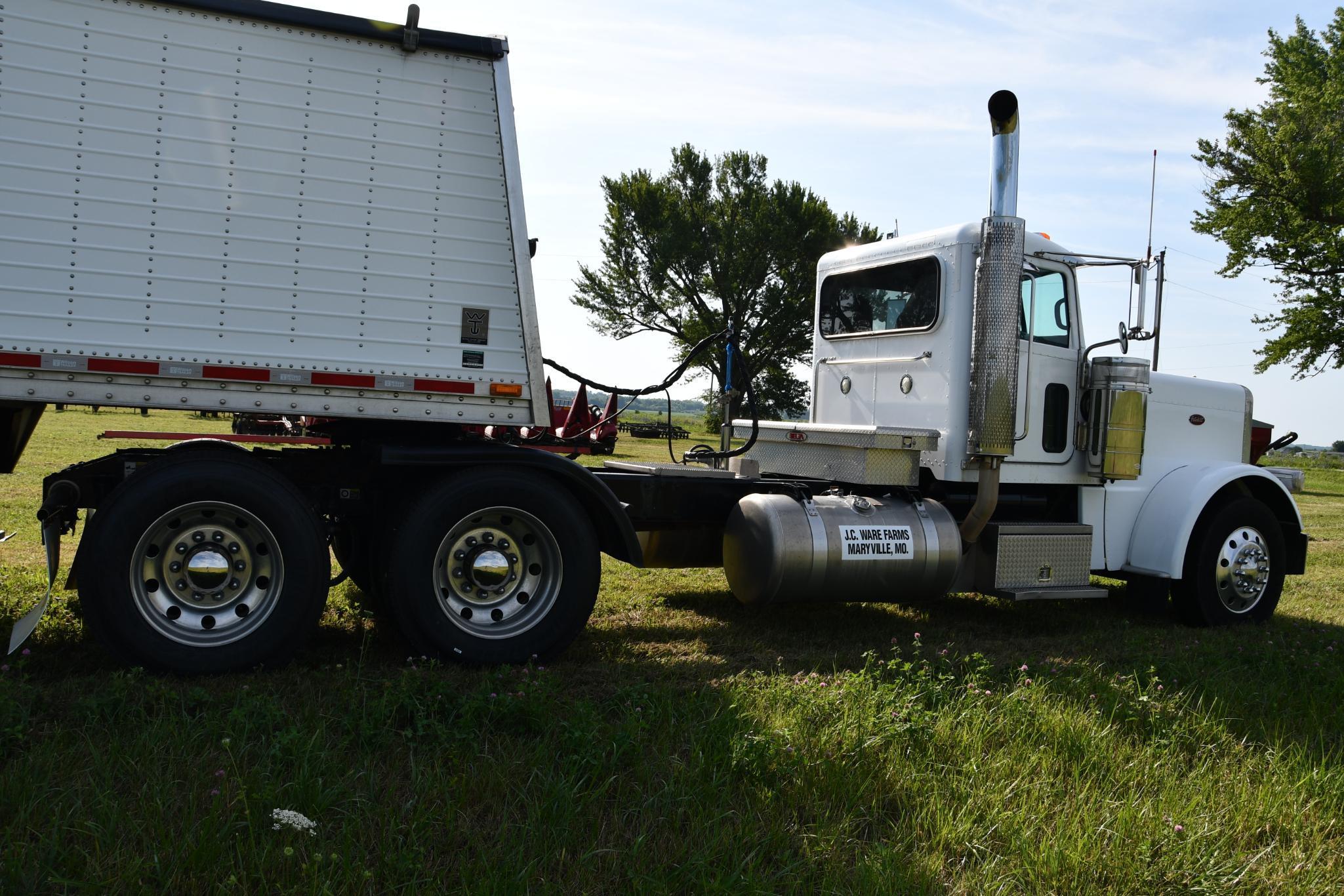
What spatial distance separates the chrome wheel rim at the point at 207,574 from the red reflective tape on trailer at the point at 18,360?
0.84 metres

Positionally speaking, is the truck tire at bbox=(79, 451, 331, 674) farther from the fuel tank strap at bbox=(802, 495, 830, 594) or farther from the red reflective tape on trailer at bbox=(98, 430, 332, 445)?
the fuel tank strap at bbox=(802, 495, 830, 594)

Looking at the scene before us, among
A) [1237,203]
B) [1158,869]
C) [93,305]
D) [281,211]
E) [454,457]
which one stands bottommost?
[1158,869]

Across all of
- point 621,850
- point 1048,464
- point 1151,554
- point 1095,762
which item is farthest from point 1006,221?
point 621,850

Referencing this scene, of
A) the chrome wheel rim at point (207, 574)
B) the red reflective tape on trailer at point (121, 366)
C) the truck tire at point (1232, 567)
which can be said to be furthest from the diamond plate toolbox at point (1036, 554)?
the red reflective tape on trailer at point (121, 366)

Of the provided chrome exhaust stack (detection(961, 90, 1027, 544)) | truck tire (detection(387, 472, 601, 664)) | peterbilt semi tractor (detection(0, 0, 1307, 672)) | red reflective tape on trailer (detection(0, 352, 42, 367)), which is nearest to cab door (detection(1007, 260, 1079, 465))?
chrome exhaust stack (detection(961, 90, 1027, 544))

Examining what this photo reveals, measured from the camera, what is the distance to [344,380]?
493 centimetres

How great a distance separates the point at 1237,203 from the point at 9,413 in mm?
29169

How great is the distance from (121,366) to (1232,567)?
7.19m

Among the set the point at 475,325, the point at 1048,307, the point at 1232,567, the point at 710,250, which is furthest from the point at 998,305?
the point at 710,250

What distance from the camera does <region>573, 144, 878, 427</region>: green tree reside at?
44.0 m

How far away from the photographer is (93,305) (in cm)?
454

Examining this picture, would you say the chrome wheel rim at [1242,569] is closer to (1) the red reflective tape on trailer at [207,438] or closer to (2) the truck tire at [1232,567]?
(2) the truck tire at [1232,567]

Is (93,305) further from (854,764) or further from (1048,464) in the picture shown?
(1048,464)

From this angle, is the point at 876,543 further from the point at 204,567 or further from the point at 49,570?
the point at 49,570
